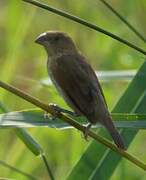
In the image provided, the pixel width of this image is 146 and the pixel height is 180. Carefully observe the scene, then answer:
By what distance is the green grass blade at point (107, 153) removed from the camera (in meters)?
3.11

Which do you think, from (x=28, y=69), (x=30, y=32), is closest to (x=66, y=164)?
(x=30, y=32)

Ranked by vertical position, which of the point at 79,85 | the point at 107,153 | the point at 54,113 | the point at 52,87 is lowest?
the point at 52,87

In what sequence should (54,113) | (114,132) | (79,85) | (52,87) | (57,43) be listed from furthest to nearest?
(52,87) → (57,43) → (79,85) → (114,132) → (54,113)

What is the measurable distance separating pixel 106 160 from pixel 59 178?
137 cm

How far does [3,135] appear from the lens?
476 centimetres

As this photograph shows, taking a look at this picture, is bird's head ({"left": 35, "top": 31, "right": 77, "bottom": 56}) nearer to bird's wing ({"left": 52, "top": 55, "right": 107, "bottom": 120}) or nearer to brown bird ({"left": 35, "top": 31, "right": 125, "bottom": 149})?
A: brown bird ({"left": 35, "top": 31, "right": 125, "bottom": 149})

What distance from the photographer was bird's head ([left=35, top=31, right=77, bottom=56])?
386cm

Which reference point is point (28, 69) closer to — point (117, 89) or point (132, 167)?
point (117, 89)

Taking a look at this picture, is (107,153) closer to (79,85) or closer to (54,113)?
(79,85)

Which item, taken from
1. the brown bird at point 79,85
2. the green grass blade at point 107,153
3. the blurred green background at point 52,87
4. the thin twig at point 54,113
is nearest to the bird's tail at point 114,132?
the brown bird at point 79,85

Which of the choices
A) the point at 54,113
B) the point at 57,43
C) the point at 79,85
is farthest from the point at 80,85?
the point at 54,113

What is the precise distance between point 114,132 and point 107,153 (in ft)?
0.63

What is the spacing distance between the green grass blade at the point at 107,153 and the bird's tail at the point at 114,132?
104 mm

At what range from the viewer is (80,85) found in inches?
133
